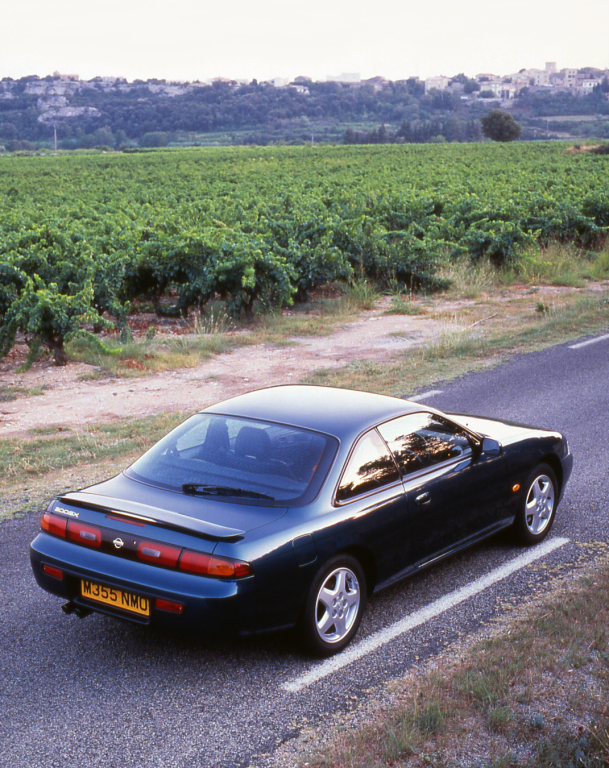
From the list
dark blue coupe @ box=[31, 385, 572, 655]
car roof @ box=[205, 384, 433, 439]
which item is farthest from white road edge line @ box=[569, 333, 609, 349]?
car roof @ box=[205, 384, 433, 439]

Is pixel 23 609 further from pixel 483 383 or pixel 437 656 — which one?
pixel 483 383

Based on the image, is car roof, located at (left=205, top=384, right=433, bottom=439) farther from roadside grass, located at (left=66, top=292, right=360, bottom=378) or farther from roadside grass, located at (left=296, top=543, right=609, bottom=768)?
roadside grass, located at (left=66, top=292, right=360, bottom=378)

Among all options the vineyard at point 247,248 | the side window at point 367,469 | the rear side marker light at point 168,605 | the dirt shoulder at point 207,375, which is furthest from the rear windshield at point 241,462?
the vineyard at point 247,248

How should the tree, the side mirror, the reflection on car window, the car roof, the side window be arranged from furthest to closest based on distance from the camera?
the tree → the side mirror → the reflection on car window → the car roof → the side window

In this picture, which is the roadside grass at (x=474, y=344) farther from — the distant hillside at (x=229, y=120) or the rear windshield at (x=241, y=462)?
the distant hillside at (x=229, y=120)

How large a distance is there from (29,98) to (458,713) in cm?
20976

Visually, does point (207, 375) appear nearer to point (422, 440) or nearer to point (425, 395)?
point (425, 395)

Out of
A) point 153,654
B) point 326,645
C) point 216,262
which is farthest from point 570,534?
point 216,262

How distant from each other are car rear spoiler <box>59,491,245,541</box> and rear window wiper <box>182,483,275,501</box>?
25 cm

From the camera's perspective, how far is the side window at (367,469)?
185 inches

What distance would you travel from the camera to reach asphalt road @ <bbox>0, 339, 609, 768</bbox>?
3781mm

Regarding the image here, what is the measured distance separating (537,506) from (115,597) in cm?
322

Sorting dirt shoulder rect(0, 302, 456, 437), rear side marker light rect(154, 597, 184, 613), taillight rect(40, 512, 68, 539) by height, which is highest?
taillight rect(40, 512, 68, 539)

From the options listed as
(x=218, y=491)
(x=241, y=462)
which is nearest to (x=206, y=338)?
(x=241, y=462)
